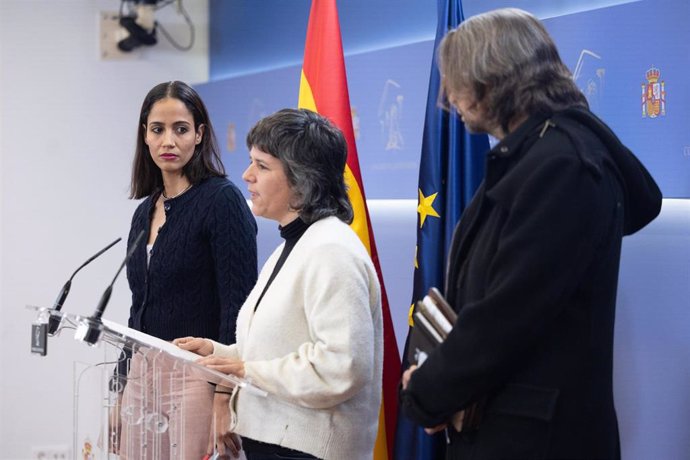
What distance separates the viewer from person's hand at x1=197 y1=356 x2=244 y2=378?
1944 mm

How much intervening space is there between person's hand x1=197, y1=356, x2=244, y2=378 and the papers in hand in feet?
1.57

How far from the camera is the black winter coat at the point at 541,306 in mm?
1422

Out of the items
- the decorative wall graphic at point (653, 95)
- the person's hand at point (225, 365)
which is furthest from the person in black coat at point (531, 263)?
the decorative wall graphic at point (653, 95)

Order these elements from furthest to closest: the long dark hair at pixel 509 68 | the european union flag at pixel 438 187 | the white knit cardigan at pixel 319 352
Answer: the european union flag at pixel 438 187 → the white knit cardigan at pixel 319 352 → the long dark hair at pixel 509 68

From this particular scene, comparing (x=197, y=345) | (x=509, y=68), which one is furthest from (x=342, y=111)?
(x=509, y=68)

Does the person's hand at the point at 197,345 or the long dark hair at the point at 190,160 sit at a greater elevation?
the long dark hair at the point at 190,160

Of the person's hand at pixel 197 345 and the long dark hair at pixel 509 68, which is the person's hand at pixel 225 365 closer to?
the person's hand at pixel 197 345

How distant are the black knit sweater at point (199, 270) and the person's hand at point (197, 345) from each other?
0.24m

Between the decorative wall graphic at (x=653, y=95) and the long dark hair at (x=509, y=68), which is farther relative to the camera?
the decorative wall graphic at (x=653, y=95)

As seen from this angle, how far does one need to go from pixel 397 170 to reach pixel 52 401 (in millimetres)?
2321

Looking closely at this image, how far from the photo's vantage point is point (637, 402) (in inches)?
101

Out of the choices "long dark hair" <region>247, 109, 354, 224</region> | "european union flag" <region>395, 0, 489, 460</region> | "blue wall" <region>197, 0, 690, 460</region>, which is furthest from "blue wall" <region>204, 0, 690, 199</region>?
"long dark hair" <region>247, 109, 354, 224</region>

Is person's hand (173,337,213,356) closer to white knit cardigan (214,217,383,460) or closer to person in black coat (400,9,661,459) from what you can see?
white knit cardigan (214,217,383,460)

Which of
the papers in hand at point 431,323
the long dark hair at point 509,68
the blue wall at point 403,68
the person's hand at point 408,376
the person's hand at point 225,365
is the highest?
the blue wall at point 403,68
